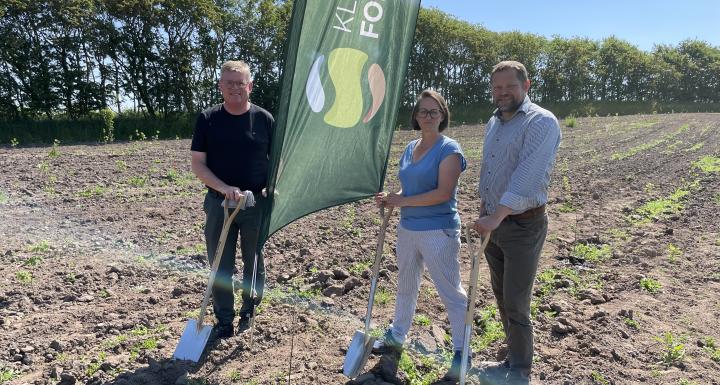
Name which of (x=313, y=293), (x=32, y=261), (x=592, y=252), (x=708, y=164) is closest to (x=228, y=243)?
(x=313, y=293)

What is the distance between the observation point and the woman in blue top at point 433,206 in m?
3.34

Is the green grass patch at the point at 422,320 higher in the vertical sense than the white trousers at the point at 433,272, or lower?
lower

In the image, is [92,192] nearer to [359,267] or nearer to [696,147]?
[359,267]

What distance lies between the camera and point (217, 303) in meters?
3.99

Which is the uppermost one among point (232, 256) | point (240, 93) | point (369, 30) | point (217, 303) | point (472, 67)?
point (472, 67)

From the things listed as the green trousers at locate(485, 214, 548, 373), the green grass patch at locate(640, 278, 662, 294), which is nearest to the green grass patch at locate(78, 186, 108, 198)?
the green trousers at locate(485, 214, 548, 373)

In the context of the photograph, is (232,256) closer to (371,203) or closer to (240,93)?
(240,93)

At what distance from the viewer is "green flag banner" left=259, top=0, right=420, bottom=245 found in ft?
9.77

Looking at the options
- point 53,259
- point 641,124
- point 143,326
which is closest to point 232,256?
point 143,326

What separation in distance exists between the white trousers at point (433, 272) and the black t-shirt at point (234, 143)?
1053 mm

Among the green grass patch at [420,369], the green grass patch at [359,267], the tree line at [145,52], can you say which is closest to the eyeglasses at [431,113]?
the green grass patch at [420,369]

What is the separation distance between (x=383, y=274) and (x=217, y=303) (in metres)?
1.91

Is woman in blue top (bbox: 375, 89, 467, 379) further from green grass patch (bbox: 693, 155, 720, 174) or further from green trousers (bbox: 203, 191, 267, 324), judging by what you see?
green grass patch (bbox: 693, 155, 720, 174)

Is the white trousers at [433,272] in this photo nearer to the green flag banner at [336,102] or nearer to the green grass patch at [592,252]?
the green flag banner at [336,102]
